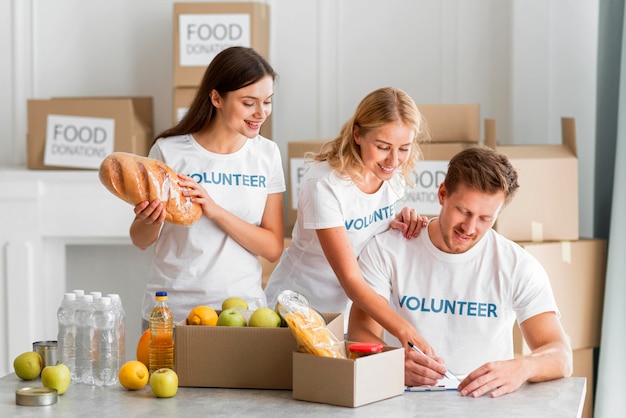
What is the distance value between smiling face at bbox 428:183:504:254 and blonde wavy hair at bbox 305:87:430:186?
0.62 feet

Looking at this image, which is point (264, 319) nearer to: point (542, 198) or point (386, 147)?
point (386, 147)

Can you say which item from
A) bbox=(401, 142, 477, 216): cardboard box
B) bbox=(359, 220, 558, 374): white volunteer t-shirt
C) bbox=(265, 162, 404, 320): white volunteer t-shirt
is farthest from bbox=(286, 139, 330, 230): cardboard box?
bbox=(359, 220, 558, 374): white volunteer t-shirt

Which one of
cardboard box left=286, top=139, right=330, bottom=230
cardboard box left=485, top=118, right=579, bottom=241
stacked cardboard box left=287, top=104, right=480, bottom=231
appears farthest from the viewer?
cardboard box left=286, top=139, right=330, bottom=230

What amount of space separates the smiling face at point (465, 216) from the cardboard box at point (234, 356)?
0.40 metres

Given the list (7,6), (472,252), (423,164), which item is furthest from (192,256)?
(7,6)

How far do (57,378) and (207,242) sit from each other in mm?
565

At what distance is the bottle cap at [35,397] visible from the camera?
1771 mm

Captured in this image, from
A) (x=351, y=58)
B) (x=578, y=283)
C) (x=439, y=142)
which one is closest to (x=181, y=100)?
(x=351, y=58)

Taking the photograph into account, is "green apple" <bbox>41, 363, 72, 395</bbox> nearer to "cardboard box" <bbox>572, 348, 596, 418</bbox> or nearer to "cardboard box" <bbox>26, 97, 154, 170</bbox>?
"cardboard box" <bbox>26, 97, 154, 170</bbox>

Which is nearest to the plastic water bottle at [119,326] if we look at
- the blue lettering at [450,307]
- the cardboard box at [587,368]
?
the blue lettering at [450,307]

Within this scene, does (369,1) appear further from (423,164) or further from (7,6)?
(7,6)

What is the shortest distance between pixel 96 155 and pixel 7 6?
33.9 inches

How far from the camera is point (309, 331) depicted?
1.77 m

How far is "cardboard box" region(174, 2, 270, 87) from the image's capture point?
3490 millimetres
